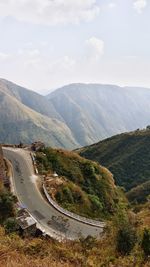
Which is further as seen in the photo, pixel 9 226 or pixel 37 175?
pixel 37 175

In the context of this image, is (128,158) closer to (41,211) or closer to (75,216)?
(75,216)

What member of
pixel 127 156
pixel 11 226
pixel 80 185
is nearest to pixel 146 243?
pixel 11 226

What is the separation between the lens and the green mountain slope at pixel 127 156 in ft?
328

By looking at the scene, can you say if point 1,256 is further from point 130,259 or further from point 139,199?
point 139,199

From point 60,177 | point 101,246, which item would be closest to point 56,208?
point 60,177

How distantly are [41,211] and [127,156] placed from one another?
80.1 m

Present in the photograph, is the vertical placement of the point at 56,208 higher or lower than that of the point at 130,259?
higher

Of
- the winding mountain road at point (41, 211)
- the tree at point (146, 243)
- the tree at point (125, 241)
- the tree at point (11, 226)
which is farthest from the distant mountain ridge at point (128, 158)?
the tree at point (146, 243)

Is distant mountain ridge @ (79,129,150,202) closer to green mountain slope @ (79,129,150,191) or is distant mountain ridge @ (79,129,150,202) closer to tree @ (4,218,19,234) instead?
green mountain slope @ (79,129,150,191)

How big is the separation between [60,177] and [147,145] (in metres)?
72.6

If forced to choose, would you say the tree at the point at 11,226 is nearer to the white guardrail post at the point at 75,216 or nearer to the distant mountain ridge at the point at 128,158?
the white guardrail post at the point at 75,216

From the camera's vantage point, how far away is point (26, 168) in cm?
4962

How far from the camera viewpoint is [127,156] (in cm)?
11306

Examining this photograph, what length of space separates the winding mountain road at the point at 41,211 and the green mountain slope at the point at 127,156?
50890 millimetres
